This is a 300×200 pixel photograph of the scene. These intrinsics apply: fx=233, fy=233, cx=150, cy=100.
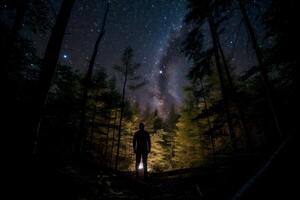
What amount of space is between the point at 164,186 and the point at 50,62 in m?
6.00

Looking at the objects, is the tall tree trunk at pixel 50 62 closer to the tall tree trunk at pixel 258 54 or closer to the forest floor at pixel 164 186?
the forest floor at pixel 164 186

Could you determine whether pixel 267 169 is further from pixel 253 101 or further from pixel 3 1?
pixel 3 1

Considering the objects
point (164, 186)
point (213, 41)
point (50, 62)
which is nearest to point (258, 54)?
point (213, 41)

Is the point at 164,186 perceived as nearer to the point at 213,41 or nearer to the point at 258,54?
the point at 258,54

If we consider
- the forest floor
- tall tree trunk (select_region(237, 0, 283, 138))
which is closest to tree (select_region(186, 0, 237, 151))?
tall tree trunk (select_region(237, 0, 283, 138))

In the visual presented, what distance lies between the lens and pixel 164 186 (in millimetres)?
8852

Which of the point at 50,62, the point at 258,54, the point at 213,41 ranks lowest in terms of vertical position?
the point at 50,62

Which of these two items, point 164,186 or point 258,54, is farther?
point 258,54

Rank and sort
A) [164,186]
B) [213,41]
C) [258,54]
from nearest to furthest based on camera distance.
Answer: [164,186] → [258,54] → [213,41]

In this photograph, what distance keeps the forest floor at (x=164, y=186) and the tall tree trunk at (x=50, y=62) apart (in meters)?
1.21

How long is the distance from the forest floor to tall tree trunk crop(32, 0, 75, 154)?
121 centimetres

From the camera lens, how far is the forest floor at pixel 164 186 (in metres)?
3.12

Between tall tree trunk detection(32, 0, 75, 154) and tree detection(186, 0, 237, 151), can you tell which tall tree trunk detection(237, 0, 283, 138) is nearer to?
tree detection(186, 0, 237, 151)

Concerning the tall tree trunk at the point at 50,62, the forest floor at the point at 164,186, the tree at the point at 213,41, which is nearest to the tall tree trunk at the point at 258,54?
the tree at the point at 213,41
